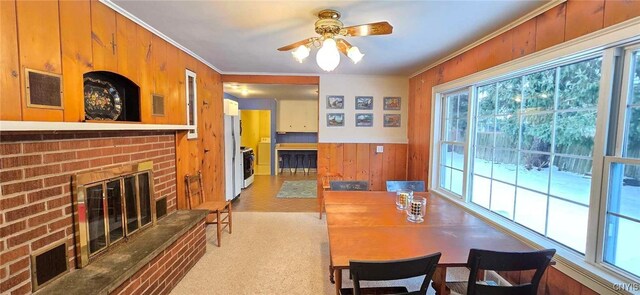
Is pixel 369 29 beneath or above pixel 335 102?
above

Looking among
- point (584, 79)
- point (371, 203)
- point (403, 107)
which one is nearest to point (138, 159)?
point (371, 203)

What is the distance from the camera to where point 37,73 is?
1383 mm

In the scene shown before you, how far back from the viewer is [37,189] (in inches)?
56.9

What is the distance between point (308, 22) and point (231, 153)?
316 centimetres

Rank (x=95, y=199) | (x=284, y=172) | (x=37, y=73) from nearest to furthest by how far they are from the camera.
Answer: (x=37, y=73) → (x=95, y=199) → (x=284, y=172)

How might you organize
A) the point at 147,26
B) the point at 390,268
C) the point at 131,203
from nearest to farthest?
the point at 390,268 < the point at 131,203 < the point at 147,26

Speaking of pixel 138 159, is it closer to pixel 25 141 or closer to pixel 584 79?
pixel 25 141

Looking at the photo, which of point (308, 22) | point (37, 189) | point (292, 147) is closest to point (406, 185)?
point (308, 22)

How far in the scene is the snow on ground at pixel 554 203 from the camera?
144 cm

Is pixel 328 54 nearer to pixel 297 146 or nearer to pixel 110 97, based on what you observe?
pixel 110 97

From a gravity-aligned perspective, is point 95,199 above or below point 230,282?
above

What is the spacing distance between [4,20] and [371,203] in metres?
2.53

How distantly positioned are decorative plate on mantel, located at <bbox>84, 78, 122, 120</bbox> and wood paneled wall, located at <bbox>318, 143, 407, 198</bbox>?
111 inches

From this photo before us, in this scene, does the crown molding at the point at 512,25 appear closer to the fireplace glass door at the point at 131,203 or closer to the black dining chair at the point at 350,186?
the black dining chair at the point at 350,186
